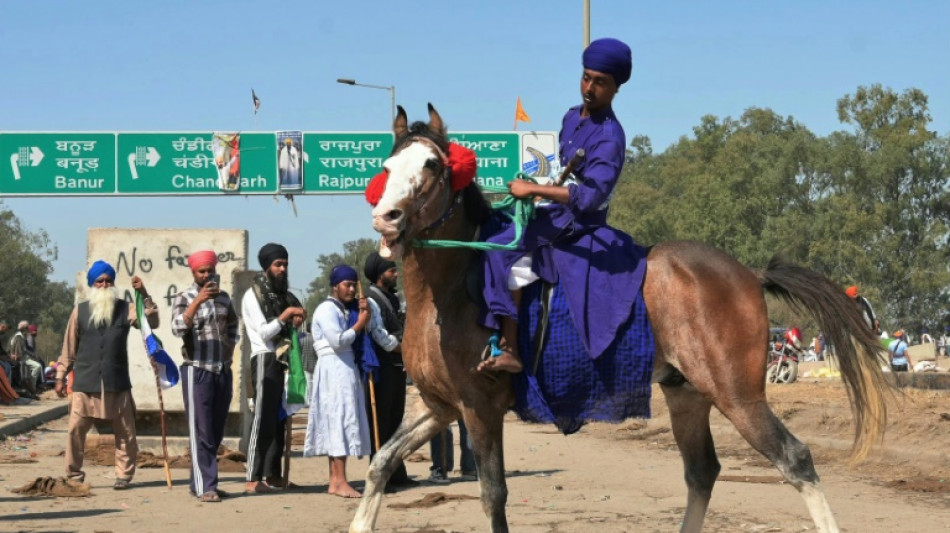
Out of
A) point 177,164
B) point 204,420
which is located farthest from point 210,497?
point 177,164

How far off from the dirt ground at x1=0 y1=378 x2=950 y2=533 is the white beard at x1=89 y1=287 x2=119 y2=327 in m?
1.60

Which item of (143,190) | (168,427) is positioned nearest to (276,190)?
(143,190)

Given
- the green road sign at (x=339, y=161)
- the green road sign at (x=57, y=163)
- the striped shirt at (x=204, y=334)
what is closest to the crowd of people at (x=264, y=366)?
the striped shirt at (x=204, y=334)

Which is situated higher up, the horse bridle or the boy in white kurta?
the horse bridle

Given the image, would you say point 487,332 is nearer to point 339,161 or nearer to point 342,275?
point 342,275

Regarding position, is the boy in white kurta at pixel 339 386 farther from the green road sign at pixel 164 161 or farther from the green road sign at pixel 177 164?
the green road sign at pixel 177 164

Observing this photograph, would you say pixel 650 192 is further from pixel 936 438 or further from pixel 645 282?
pixel 645 282

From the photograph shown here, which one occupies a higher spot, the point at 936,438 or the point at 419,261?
the point at 419,261

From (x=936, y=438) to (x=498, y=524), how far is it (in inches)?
323

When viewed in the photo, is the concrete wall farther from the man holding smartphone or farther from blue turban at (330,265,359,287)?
the man holding smartphone

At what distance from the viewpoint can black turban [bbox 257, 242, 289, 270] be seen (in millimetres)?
12273

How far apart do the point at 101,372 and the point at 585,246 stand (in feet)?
21.7

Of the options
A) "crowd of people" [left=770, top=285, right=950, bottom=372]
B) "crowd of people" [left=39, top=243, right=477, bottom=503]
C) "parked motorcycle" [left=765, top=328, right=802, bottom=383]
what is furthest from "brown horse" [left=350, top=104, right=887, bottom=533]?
"parked motorcycle" [left=765, top=328, right=802, bottom=383]

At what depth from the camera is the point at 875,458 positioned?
14562 millimetres
